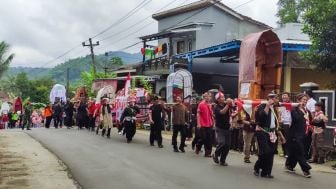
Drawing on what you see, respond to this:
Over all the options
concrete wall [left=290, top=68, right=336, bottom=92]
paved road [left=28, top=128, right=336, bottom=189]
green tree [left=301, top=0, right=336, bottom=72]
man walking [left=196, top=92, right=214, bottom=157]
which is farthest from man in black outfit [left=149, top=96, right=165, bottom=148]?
concrete wall [left=290, top=68, right=336, bottom=92]

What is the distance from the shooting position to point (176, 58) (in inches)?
1232

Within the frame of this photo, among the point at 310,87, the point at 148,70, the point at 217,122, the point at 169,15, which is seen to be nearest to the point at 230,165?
the point at 217,122

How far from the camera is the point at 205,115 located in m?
15.7

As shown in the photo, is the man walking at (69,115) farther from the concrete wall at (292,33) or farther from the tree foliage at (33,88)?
the tree foliage at (33,88)

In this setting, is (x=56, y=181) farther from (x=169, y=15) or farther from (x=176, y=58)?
(x=169, y=15)

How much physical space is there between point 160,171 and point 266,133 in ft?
8.83

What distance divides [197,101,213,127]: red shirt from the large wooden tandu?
203 inches

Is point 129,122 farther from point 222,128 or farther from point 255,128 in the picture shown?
point 255,128

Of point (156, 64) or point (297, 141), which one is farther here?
point (156, 64)

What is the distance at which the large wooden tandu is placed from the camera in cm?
2097

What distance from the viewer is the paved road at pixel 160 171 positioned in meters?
10.9

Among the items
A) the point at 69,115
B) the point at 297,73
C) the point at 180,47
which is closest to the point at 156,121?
the point at 297,73

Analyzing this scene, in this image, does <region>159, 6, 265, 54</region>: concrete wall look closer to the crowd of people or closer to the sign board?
the sign board

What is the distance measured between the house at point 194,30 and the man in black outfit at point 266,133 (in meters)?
25.9
